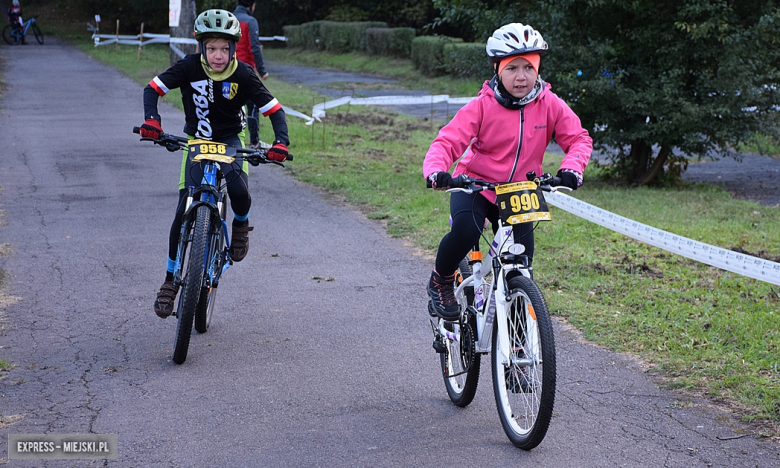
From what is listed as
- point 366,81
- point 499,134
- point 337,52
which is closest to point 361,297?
point 499,134

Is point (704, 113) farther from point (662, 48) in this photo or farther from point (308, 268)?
point (308, 268)

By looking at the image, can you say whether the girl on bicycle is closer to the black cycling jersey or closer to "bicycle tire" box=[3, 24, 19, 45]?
the black cycling jersey

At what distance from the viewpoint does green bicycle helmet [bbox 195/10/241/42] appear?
18.2 ft

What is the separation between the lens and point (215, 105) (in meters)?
5.93

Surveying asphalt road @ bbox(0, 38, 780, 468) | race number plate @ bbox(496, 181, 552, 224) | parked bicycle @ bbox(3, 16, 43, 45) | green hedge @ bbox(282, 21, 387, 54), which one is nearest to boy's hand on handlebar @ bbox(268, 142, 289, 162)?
asphalt road @ bbox(0, 38, 780, 468)

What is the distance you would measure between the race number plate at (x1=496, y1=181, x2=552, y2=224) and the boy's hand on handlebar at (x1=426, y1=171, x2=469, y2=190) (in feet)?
0.54

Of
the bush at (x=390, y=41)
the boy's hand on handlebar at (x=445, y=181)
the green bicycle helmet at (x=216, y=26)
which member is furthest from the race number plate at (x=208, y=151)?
the bush at (x=390, y=41)

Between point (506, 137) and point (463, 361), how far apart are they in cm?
123

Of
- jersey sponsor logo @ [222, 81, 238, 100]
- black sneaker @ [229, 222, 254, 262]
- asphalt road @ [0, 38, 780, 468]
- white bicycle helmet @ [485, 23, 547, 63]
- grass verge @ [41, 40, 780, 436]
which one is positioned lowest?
asphalt road @ [0, 38, 780, 468]

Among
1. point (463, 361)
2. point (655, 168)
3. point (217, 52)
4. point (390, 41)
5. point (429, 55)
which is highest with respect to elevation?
point (217, 52)

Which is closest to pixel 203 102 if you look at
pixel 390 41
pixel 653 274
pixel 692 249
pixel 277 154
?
pixel 277 154

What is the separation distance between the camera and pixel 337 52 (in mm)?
39688

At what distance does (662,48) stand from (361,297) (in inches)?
255

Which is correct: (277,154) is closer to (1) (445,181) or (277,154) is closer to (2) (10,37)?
(1) (445,181)
